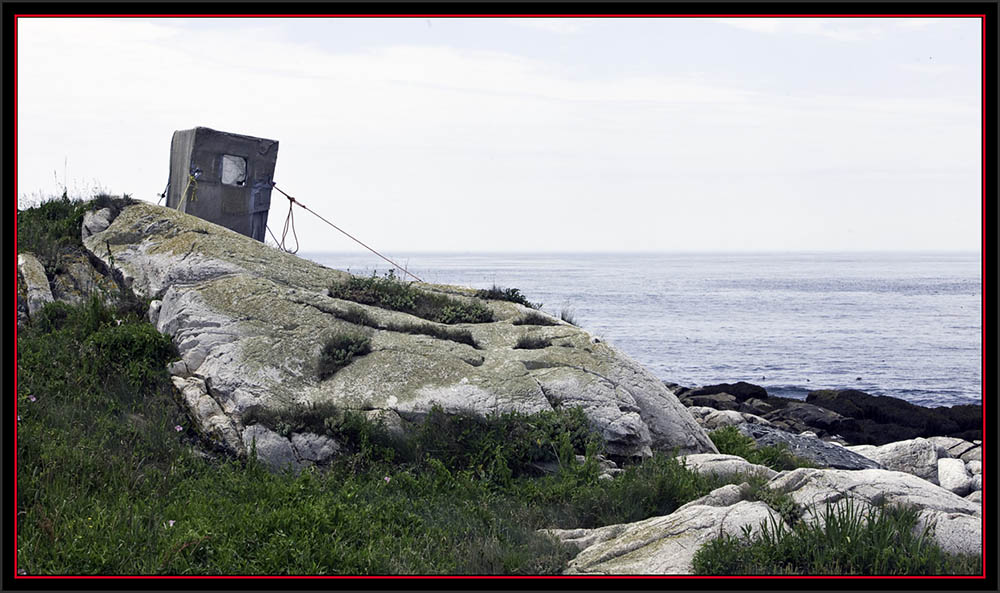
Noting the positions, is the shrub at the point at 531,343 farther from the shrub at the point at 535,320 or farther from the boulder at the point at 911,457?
the boulder at the point at 911,457

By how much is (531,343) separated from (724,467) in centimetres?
369

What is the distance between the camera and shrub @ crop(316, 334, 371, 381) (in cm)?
1043

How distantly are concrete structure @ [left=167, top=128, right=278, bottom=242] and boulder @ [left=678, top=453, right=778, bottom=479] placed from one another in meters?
11.7

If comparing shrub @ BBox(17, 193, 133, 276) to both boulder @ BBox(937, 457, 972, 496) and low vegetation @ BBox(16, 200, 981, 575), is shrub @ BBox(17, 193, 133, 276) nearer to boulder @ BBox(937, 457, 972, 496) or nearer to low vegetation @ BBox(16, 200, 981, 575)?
low vegetation @ BBox(16, 200, 981, 575)

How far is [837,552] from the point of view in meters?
5.96

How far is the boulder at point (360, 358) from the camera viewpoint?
9.92 meters

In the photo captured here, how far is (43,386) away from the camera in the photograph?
9711 millimetres

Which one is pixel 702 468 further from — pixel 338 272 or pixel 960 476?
pixel 960 476

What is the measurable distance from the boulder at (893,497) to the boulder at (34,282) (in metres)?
10.8

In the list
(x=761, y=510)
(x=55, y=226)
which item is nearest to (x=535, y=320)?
(x=761, y=510)

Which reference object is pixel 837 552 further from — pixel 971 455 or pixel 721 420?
pixel 971 455

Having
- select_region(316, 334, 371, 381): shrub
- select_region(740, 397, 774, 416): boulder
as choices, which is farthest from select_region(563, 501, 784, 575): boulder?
select_region(740, 397, 774, 416): boulder

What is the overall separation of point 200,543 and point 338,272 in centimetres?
782
